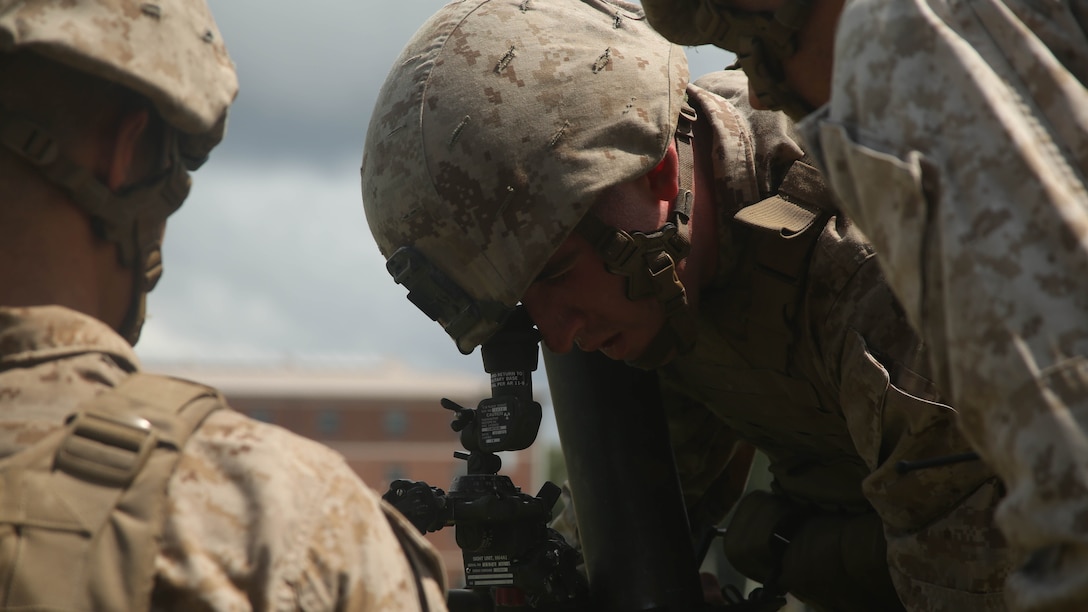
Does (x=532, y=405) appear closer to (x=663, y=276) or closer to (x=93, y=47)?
(x=663, y=276)

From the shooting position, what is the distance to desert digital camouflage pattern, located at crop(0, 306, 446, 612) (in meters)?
1.69

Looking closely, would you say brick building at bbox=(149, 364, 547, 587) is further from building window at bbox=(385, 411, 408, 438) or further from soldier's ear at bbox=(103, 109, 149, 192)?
soldier's ear at bbox=(103, 109, 149, 192)

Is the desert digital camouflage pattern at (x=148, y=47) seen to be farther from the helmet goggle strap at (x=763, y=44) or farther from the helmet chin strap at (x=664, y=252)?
the helmet chin strap at (x=664, y=252)

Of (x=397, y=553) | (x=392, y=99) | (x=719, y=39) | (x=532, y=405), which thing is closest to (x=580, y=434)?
(x=532, y=405)

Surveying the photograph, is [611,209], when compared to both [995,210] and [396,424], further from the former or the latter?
[396,424]

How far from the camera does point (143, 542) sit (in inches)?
64.7

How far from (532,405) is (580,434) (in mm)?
426

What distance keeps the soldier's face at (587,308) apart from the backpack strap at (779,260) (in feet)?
0.83

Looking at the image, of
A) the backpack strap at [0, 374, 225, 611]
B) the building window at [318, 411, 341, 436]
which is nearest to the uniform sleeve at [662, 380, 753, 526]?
the backpack strap at [0, 374, 225, 611]

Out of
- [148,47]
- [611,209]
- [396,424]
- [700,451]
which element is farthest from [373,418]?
[148,47]

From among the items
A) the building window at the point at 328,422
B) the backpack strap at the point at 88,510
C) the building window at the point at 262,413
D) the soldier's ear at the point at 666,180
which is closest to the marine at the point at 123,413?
the backpack strap at the point at 88,510

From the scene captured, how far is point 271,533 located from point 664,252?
2.00 m

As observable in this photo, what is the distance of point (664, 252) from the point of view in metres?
3.55

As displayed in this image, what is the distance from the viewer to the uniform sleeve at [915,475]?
282cm
